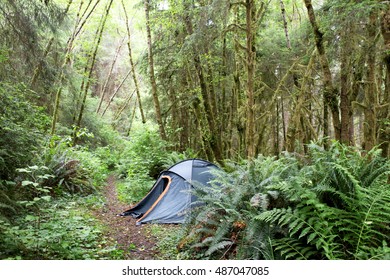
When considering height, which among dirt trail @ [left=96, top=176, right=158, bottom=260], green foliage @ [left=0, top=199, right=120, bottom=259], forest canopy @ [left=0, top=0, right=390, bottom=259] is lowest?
dirt trail @ [left=96, top=176, right=158, bottom=260]

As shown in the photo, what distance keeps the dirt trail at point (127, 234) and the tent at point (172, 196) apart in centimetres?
30

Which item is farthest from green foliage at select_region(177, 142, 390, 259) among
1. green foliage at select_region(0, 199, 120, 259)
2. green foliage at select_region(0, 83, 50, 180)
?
green foliage at select_region(0, 83, 50, 180)

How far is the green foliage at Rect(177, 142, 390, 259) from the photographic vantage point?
9.91 feet

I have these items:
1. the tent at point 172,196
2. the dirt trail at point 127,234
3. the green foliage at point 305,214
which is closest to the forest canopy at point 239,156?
the green foliage at point 305,214

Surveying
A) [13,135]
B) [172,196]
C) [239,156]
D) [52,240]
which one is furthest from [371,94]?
[13,135]

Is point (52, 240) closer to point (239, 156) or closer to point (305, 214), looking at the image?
point (305, 214)

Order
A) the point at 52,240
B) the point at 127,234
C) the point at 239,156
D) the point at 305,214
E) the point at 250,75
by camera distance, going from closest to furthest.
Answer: the point at 305,214 → the point at 52,240 → the point at 127,234 → the point at 239,156 → the point at 250,75

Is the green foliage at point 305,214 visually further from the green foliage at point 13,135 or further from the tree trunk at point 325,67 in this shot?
the green foliage at point 13,135

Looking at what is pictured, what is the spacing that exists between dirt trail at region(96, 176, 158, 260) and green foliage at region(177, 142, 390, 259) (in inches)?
26.4

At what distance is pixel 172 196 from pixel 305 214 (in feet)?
12.3

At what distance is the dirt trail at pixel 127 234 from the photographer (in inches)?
→ 176

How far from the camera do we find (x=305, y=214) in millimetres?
3240

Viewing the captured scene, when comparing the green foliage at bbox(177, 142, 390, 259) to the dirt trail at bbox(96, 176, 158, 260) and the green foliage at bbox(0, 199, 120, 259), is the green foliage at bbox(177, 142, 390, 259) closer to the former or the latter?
the dirt trail at bbox(96, 176, 158, 260)
